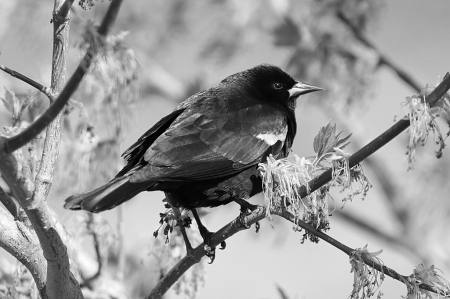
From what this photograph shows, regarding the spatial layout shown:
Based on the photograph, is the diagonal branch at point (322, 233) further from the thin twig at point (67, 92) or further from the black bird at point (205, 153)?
the thin twig at point (67, 92)

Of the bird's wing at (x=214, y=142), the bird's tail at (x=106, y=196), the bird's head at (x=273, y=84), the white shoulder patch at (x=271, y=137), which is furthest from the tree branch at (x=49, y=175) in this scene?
the bird's head at (x=273, y=84)

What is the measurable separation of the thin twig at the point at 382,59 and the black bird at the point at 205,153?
2.22 feet

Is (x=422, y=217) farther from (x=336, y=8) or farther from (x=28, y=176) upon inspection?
(x=28, y=176)

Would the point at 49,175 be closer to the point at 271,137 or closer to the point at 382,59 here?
the point at 271,137

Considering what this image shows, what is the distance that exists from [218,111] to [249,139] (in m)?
0.23

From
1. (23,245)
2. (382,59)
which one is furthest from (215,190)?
(382,59)

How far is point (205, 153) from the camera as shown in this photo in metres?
3.03

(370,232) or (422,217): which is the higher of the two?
(370,232)

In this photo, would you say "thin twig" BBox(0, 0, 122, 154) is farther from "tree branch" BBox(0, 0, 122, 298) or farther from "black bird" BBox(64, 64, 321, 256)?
"black bird" BBox(64, 64, 321, 256)

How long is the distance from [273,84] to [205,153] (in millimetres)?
1161

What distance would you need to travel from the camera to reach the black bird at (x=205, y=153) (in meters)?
2.64

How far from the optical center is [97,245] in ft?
9.77

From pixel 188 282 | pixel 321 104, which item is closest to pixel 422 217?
pixel 321 104

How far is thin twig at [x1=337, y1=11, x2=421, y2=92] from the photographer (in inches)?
142
